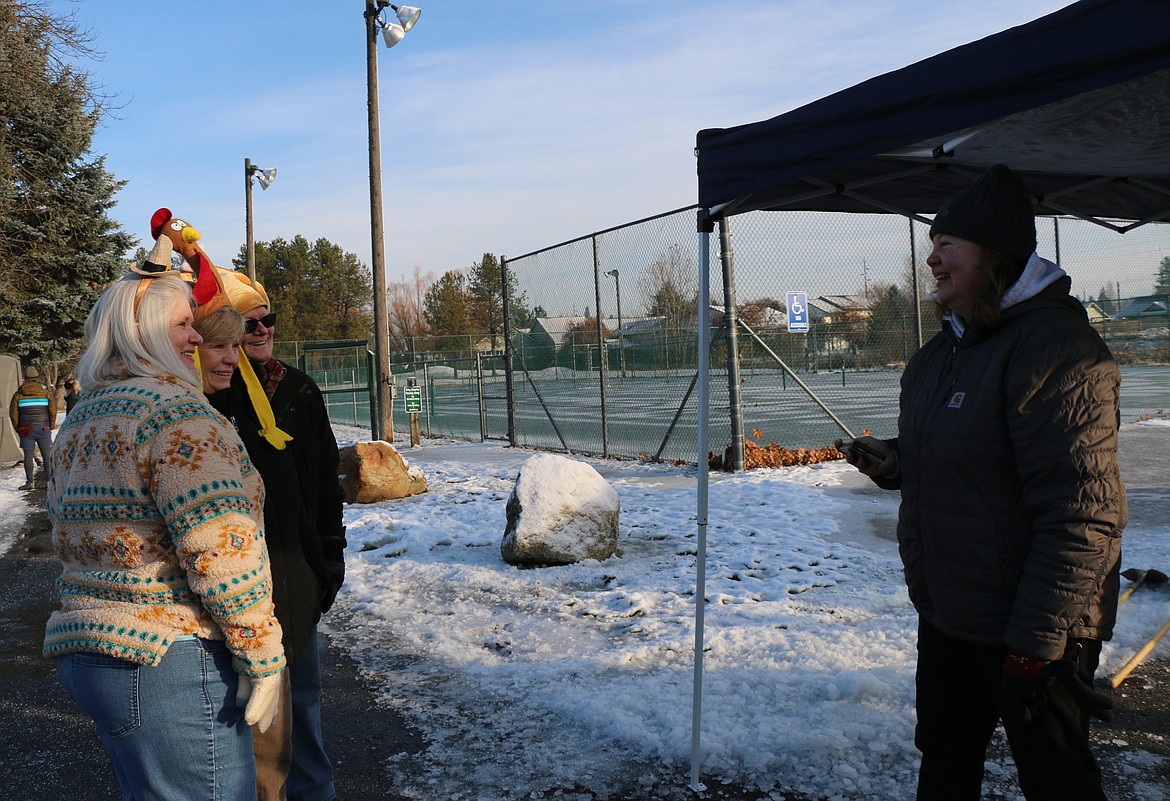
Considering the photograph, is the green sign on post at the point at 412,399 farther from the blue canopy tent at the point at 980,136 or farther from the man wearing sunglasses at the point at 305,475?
the man wearing sunglasses at the point at 305,475

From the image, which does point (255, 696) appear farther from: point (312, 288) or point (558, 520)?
point (312, 288)

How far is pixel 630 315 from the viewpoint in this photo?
1189cm

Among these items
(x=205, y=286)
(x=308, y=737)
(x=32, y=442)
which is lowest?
(x=308, y=737)

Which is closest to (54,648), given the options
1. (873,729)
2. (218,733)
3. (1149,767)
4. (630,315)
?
(218,733)

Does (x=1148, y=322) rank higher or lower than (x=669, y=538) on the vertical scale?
higher

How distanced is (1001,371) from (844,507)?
21.0ft

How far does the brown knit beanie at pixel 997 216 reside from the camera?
2.24 metres

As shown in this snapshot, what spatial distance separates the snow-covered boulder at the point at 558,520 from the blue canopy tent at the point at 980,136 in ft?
10.1

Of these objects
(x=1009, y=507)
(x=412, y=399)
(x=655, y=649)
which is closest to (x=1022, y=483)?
(x=1009, y=507)

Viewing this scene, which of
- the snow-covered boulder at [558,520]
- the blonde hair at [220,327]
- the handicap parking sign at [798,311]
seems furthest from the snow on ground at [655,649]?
the handicap parking sign at [798,311]

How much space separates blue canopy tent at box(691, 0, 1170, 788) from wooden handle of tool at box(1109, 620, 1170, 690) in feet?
6.78

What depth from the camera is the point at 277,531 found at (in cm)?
248

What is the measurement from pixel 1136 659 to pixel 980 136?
8.33 feet

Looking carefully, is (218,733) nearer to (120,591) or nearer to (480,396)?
(120,591)
